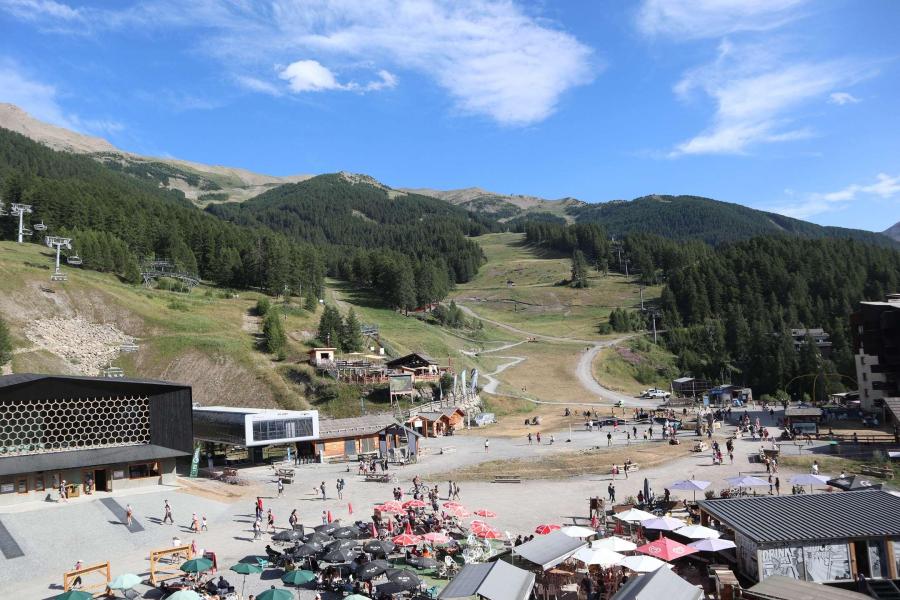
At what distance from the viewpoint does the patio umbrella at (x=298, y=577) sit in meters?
20.1

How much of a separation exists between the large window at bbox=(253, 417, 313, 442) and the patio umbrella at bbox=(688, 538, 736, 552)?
35.0 meters

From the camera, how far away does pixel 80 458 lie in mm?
36531

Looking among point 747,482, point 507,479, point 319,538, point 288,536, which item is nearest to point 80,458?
point 288,536

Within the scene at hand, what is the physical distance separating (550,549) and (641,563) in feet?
9.59

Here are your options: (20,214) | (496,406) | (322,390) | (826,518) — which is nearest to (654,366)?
(496,406)

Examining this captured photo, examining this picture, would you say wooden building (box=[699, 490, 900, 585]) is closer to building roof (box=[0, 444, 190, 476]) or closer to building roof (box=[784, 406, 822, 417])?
building roof (box=[784, 406, 822, 417])

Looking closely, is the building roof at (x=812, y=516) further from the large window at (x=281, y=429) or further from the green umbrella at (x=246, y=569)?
the large window at (x=281, y=429)

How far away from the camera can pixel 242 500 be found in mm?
36000

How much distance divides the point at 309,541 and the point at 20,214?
289ft

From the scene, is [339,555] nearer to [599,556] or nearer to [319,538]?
[319,538]

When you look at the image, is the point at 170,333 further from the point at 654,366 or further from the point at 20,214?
the point at 654,366

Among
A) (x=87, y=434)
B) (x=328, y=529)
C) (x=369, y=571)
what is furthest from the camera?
(x=87, y=434)

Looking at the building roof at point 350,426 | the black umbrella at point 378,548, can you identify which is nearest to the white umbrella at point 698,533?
the black umbrella at point 378,548

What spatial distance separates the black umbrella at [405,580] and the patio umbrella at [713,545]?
9137 mm
